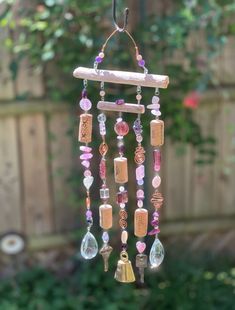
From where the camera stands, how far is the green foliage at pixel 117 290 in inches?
116

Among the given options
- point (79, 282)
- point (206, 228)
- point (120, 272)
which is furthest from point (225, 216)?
point (120, 272)

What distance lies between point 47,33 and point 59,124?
0.55 m

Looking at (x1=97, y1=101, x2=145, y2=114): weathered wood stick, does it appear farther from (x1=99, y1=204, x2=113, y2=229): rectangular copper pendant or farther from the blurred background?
the blurred background

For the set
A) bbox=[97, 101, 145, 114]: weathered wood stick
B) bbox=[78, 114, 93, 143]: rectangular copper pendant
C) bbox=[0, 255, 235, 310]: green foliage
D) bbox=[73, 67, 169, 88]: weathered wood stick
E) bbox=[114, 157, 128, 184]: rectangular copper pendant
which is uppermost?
bbox=[73, 67, 169, 88]: weathered wood stick

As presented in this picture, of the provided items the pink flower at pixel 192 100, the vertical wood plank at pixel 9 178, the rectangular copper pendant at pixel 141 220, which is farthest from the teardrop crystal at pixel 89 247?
the vertical wood plank at pixel 9 178

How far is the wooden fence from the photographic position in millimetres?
3119

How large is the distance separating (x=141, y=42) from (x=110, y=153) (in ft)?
1.89

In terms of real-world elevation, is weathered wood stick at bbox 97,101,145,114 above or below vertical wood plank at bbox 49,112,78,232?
above

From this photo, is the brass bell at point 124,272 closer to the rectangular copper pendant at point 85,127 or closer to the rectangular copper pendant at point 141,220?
the rectangular copper pendant at point 141,220

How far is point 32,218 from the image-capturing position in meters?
3.25

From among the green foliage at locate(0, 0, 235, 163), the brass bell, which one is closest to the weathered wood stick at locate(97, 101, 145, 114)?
the brass bell

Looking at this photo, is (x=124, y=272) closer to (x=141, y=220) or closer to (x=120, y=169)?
(x=141, y=220)

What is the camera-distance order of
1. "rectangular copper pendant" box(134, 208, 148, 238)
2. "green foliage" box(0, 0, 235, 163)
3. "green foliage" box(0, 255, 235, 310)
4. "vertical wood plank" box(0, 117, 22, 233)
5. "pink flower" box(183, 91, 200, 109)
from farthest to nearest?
"vertical wood plank" box(0, 117, 22, 233) < "green foliage" box(0, 255, 235, 310) < "pink flower" box(183, 91, 200, 109) < "green foliage" box(0, 0, 235, 163) < "rectangular copper pendant" box(134, 208, 148, 238)

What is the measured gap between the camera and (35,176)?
3186 mm
